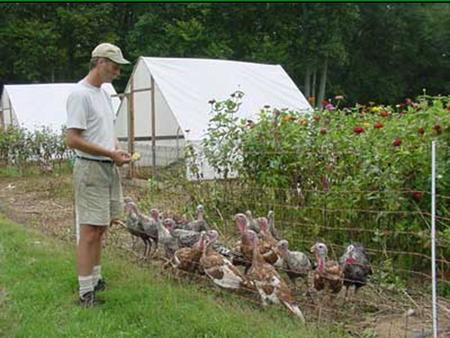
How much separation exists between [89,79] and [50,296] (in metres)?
1.64

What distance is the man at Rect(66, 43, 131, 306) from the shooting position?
400cm

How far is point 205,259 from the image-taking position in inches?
173

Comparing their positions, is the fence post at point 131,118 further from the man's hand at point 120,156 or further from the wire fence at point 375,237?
the man's hand at point 120,156

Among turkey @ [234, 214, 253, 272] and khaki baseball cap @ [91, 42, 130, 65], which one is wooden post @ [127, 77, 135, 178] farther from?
khaki baseball cap @ [91, 42, 130, 65]

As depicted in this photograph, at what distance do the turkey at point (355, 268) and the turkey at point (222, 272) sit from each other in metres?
0.68

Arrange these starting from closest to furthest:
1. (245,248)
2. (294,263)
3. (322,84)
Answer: (294,263) → (245,248) → (322,84)

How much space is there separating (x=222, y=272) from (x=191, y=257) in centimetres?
46

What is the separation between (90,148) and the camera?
396 cm

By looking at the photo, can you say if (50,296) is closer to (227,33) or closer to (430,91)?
(227,33)

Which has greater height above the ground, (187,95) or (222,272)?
(187,95)

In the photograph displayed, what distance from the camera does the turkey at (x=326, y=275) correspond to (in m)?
3.92

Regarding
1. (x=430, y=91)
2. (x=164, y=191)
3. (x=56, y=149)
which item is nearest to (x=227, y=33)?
(x=430, y=91)

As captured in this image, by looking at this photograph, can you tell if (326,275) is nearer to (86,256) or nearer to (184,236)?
(184,236)

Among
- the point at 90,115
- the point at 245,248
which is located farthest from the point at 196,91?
the point at 90,115
